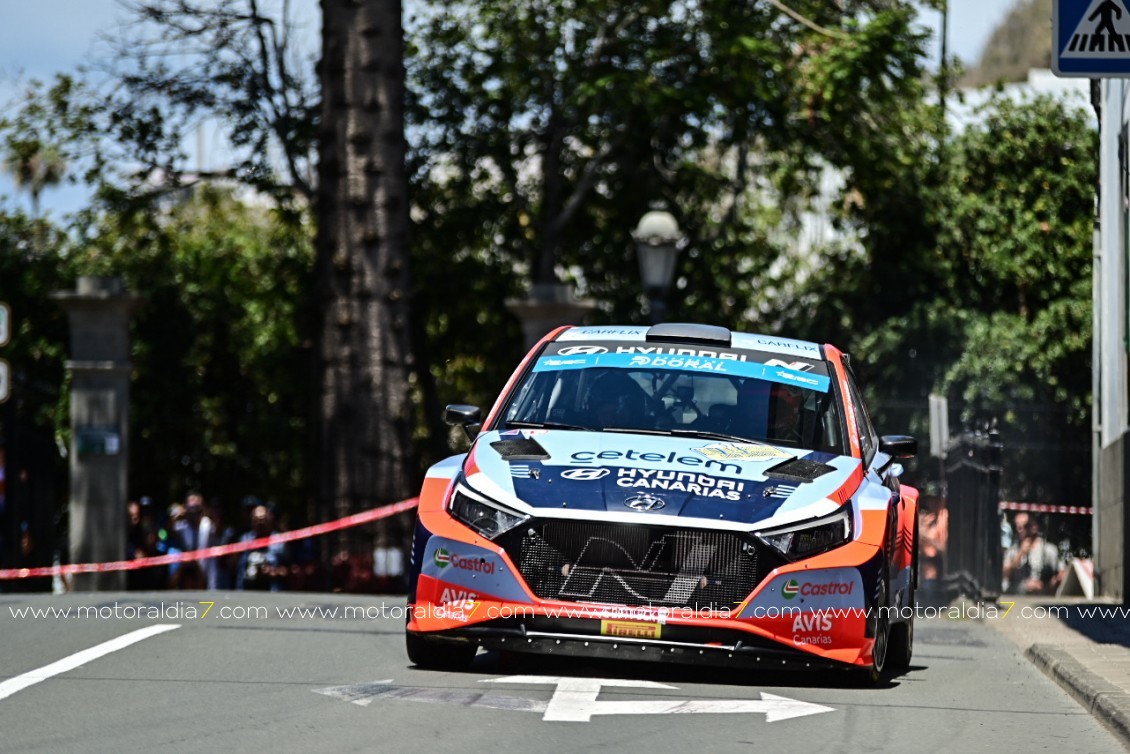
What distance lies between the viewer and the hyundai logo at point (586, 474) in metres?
8.65

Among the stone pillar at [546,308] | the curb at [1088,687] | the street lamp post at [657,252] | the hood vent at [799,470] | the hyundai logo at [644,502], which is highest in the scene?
the street lamp post at [657,252]

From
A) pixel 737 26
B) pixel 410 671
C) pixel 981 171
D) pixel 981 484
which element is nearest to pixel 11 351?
pixel 737 26

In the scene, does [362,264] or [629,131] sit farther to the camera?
[629,131]

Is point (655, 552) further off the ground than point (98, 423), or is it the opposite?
point (98, 423)

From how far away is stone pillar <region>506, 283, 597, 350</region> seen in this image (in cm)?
2183

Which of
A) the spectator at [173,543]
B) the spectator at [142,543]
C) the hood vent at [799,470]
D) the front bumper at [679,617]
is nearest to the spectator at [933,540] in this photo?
the spectator at [173,543]

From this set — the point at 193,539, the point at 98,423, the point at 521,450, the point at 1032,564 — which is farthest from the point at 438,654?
the point at 193,539

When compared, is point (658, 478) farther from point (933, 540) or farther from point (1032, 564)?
point (1032, 564)

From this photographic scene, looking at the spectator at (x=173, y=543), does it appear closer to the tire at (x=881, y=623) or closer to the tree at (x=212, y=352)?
the tree at (x=212, y=352)

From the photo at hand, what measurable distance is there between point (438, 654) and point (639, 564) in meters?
1.32

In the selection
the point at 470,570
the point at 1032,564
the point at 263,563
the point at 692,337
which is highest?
the point at 692,337

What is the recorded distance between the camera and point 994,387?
2812 cm

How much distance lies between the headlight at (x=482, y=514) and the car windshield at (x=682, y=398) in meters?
1.03

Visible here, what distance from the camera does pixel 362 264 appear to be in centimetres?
1958
